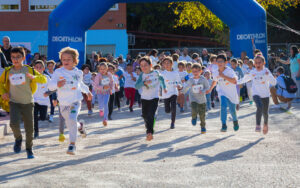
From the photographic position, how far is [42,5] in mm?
30844

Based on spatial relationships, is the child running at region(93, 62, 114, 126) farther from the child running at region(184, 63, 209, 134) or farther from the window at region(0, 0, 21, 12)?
the window at region(0, 0, 21, 12)

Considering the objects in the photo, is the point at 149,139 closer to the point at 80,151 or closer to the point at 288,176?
the point at 80,151

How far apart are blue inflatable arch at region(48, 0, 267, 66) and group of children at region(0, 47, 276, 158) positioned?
3.02 meters

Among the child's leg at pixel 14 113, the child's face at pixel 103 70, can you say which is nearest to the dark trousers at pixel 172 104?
the child's face at pixel 103 70

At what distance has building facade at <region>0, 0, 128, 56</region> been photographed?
30.2 m

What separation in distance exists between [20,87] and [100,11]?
9.68 meters

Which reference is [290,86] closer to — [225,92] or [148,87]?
[225,92]

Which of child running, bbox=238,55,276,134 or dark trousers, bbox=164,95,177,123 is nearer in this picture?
child running, bbox=238,55,276,134

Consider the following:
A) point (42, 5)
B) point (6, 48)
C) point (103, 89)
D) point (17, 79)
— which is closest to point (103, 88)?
point (103, 89)

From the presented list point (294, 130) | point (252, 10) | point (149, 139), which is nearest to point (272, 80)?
point (294, 130)

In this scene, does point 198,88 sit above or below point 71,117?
above

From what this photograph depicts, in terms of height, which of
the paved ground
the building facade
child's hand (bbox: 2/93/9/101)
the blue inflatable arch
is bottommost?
the paved ground

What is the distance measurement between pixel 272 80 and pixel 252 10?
733cm

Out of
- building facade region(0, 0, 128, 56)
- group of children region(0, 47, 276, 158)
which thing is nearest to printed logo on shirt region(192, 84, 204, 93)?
group of children region(0, 47, 276, 158)
